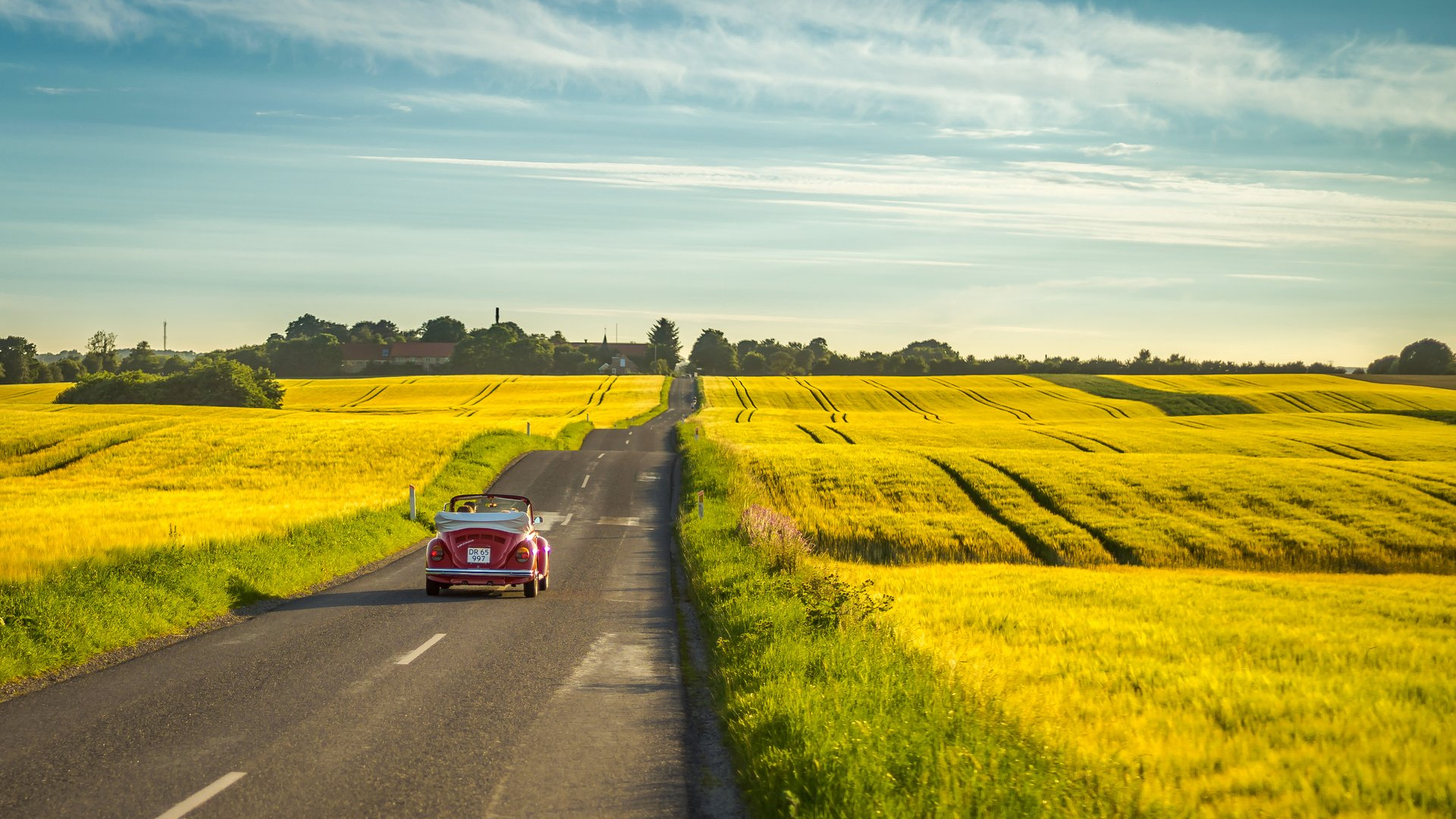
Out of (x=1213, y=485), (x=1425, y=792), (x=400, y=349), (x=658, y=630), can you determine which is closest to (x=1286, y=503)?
(x=1213, y=485)

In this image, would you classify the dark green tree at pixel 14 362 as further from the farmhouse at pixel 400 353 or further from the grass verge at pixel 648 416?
the grass verge at pixel 648 416

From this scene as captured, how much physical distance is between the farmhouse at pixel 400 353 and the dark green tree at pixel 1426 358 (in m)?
158

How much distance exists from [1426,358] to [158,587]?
18124 centimetres

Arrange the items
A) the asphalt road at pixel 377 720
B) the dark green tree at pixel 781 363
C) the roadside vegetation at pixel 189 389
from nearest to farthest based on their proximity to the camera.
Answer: the asphalt road at pixel 377 720 → the roadside vegetation at pixel 189 389 → the dark green tree at pixel 781 363

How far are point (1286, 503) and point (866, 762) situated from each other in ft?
93.0

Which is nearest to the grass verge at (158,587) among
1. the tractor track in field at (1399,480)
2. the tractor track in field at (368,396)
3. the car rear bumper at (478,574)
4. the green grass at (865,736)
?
the car rear bumper at (478,574)

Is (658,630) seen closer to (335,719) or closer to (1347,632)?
(335,719)

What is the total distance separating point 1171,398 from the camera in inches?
3669

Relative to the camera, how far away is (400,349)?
191 metres

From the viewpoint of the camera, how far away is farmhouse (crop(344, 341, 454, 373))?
18250cm

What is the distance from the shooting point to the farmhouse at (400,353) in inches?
7185

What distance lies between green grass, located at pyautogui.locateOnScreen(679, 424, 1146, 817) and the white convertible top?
5316mm

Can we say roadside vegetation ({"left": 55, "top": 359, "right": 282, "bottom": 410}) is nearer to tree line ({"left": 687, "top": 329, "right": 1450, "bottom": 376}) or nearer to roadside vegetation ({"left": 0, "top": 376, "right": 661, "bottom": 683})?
roadside vegetation ({"left": 0, "top": 376, "right": 661, "bottom": 683})

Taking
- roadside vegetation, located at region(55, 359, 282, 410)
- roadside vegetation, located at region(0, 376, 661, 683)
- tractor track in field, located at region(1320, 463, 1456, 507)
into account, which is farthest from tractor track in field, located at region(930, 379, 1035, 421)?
roadside vegetation, located at region(55, 359, 282, 410)
